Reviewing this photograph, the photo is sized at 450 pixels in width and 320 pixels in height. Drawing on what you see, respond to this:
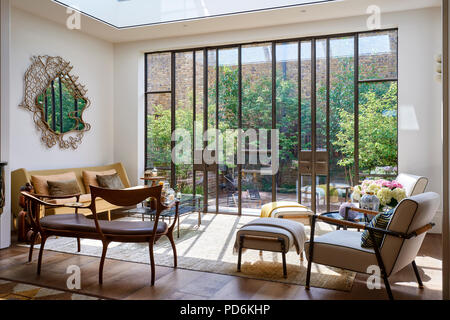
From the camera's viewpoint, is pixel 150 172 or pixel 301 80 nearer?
pixel 301 80

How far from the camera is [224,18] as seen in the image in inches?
237

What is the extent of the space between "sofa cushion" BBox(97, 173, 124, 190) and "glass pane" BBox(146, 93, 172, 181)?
95 centimetres

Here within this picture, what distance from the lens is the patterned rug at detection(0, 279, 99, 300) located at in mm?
3033

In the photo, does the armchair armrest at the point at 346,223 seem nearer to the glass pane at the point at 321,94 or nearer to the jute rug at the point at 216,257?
the jute rug at the point at 216,257

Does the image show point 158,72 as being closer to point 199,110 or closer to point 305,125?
point 199,110

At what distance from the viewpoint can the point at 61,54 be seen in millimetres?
6352

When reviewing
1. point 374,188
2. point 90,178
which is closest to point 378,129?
point 374,188

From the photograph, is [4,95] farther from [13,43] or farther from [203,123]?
[203,123]

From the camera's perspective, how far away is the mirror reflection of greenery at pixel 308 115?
5.91m

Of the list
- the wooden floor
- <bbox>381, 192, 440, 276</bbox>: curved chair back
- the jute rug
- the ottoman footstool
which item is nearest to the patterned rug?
the wooden floor

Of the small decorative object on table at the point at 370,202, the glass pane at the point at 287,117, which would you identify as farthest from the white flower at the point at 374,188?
the glass pane at the point at 287,117

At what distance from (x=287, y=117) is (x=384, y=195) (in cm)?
273
